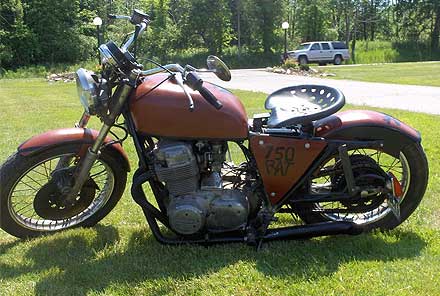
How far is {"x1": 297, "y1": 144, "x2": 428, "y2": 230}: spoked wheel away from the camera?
130 inches

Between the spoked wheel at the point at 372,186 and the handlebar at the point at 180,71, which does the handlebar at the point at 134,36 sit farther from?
the spoked wheel at the point at 372,186

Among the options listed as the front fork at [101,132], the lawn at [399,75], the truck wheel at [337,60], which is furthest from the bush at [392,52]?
the front fork at [101,132]

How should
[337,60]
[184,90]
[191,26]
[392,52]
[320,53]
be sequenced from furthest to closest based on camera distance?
[191,26]
[392,52]
[337,60]
[320,53]
[184,90]

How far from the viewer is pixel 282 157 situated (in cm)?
313

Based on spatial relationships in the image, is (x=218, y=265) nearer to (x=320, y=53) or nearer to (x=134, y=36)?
(x=134, y=36)

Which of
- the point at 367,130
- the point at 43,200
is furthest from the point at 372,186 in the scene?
the point at 43,200

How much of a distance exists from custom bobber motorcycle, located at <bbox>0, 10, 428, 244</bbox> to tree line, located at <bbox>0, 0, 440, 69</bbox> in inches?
1247

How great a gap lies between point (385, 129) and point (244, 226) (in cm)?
112

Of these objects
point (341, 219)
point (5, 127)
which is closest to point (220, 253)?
point (341, 219)

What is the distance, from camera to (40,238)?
11.3 ft

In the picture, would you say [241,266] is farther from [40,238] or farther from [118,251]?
[40,238]

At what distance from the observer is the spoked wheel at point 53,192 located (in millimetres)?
3223

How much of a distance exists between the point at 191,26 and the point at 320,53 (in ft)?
39.8

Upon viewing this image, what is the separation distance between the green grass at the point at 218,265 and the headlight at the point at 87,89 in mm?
957
